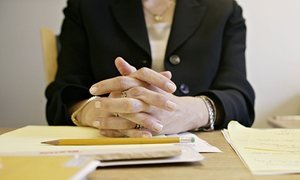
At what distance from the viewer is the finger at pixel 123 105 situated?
1.64 ft

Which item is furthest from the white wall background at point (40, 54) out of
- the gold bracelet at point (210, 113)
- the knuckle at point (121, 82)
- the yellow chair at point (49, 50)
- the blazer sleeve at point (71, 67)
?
the knuckle at point (121, 82)

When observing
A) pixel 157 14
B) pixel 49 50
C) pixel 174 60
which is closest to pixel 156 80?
pixel 174 60

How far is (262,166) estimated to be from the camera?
360 millimetres

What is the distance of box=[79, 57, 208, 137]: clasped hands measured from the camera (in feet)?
1.67

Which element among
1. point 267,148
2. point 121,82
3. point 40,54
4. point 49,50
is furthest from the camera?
point 40,54

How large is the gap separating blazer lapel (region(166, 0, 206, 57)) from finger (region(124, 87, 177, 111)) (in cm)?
32

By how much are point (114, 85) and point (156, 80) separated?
68mm

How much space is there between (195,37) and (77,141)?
51 centimetres

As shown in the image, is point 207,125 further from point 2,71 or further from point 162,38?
point 2,71

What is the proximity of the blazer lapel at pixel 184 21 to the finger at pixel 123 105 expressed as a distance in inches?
13.1

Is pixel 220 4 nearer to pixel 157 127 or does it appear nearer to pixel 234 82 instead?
pixel 234 82

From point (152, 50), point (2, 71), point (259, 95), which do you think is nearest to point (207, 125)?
point (152, 50)

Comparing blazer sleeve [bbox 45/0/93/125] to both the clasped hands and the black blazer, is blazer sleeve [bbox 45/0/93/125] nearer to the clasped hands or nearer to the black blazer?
the black blazer

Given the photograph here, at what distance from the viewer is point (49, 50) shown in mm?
1015
